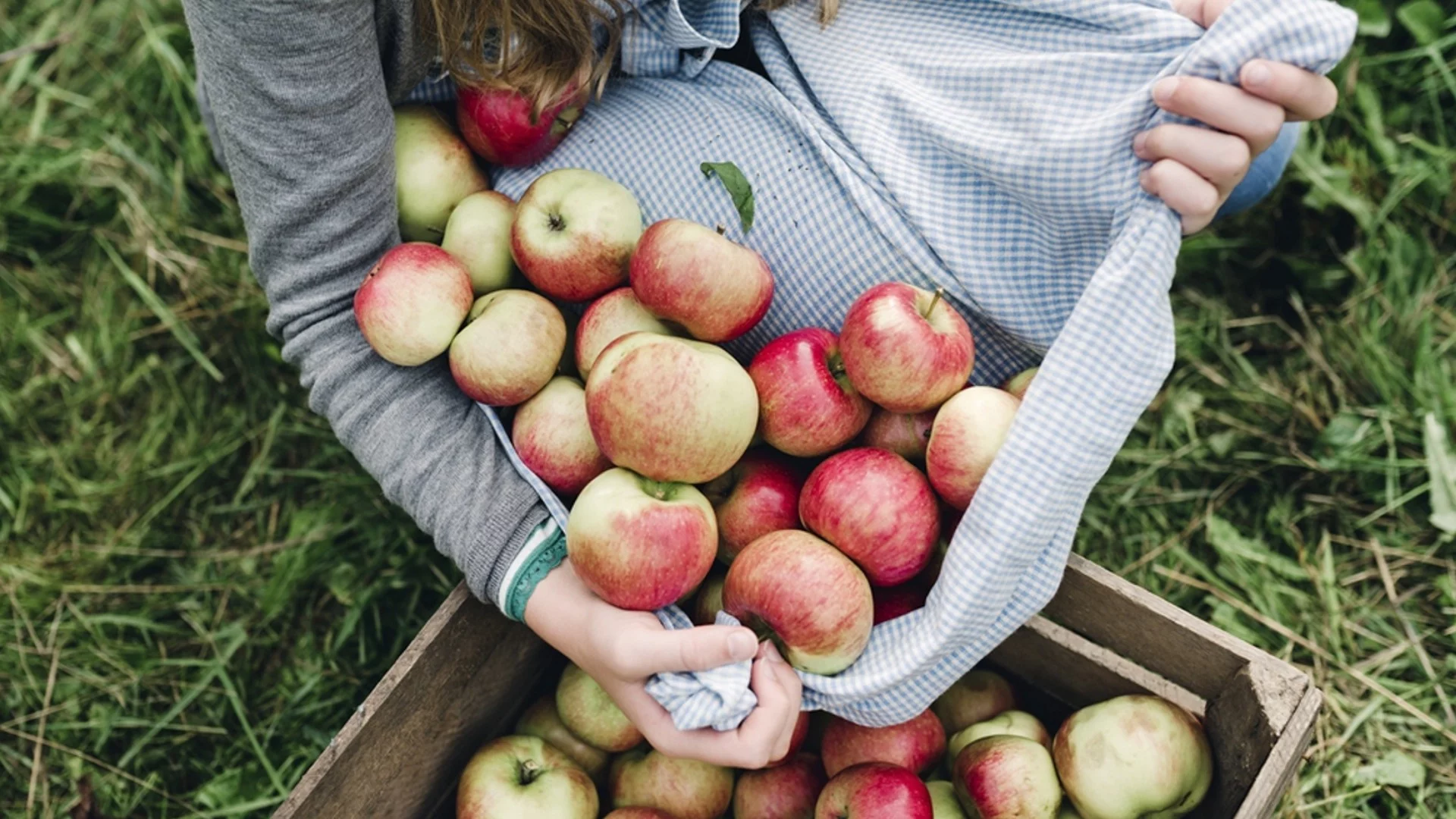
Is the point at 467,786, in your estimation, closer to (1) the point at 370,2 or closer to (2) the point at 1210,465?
(1) the point at 370,2

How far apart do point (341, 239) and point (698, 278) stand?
46cm

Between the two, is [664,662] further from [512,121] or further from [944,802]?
[512,121]

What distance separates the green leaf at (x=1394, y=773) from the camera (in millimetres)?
1535

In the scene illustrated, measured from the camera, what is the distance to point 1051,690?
141 centimetres

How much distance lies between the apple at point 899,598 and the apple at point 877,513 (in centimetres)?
5

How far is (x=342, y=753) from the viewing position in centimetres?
117

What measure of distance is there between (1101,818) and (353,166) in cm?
113

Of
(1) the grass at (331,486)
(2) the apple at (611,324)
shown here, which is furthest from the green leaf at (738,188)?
(1) the grass at (331,486)

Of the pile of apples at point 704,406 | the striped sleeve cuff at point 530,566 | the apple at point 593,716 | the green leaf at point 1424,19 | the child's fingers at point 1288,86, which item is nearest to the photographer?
the child's fingers at point 1288,86

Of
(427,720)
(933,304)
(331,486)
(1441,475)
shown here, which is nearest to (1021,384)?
(933,304)

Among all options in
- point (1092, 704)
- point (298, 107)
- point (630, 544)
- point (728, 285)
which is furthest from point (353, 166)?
point (1092, 704)

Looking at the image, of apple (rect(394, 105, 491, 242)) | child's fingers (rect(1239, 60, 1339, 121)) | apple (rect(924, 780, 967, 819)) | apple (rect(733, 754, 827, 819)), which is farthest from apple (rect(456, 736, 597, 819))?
child's fingers (rect(1239, 60, 1339, 121))

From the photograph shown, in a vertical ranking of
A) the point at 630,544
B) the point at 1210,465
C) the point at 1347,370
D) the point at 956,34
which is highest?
the point at 956,34

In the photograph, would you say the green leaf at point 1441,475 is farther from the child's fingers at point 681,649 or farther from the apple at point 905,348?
the child's fingers at point 681,649
